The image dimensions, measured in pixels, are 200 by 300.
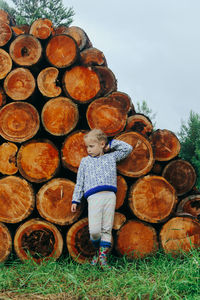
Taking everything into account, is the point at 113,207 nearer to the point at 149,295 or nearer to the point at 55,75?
the point at 149,295

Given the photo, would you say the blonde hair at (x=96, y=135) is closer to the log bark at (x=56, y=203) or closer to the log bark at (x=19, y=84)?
the log bark at (x=56, y=203)

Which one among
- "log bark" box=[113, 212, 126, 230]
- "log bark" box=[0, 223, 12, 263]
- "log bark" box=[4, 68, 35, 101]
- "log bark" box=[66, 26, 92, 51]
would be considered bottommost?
"log bark" box=[0, 223, 12, 263]

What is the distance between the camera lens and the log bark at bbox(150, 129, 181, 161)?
378 cm

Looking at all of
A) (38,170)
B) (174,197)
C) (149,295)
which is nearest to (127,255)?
(174,197)

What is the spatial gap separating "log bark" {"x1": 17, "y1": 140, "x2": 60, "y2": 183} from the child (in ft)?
1.11

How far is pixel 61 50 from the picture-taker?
3.27 meters

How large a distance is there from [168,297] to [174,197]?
4.29 feet

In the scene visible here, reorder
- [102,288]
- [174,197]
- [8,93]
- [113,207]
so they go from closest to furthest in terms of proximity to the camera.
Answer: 1. [102,288]
2. [113,207]
3. [174,197]
4. [8,93]

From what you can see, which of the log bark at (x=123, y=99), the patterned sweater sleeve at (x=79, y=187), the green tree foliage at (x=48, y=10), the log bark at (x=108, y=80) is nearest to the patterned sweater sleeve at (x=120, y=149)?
the patterned sweater sleeve at (x=79, y=187)

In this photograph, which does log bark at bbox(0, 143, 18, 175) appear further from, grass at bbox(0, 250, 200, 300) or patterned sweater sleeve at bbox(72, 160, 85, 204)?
grass at bbox(0, 250, 200, 300)

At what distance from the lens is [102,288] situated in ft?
6.83

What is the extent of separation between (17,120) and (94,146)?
3.04 ft

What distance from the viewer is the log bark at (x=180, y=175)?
155 inches

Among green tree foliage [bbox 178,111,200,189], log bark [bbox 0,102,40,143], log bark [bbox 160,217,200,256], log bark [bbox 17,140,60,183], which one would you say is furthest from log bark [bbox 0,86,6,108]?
green tree foliage [bbox 178,111,200,189]
